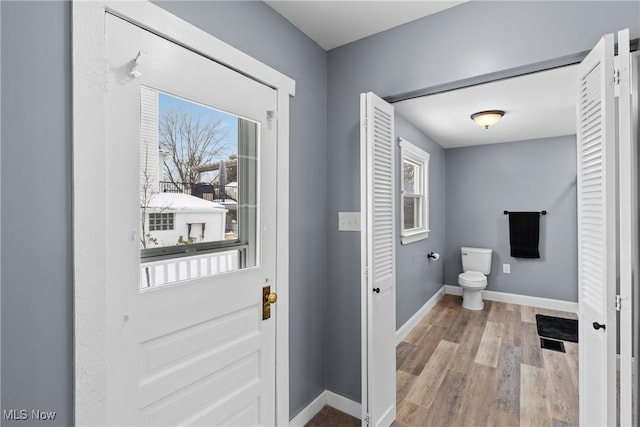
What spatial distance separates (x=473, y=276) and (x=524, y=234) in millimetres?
951

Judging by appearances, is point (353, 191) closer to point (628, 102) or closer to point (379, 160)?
point (379, 160)

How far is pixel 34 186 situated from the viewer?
94 cm

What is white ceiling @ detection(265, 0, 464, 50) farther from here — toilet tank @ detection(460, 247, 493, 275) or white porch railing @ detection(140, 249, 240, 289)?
toilet tank @ detection(460, 247, 493, 275)

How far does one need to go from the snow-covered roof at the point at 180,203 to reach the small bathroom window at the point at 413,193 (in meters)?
2.29

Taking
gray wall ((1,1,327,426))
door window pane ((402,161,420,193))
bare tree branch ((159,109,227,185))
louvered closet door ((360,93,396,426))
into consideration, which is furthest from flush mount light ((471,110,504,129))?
gray wall ((1,1,327,426))

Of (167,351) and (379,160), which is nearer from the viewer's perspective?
(167,351)

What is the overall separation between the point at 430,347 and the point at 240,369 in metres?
2.23

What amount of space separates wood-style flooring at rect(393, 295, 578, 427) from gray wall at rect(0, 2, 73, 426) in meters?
1.90

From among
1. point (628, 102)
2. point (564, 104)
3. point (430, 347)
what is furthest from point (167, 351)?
point (564, 104)

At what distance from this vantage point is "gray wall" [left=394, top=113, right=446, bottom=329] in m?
3.32

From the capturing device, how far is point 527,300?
442cm

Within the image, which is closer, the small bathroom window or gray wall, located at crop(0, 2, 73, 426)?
gray wall, located at crop(0, 2, 73, 426)

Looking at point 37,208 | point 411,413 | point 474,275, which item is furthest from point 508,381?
point 37,208

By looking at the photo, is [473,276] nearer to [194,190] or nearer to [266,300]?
[266,300]
